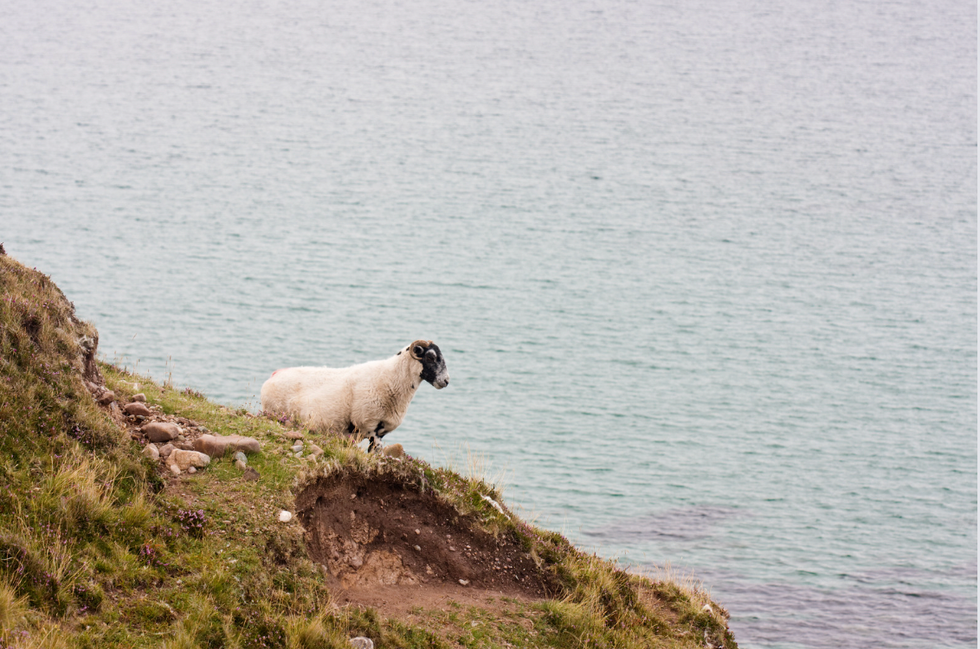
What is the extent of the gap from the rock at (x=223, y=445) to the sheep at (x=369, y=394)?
2306 mm

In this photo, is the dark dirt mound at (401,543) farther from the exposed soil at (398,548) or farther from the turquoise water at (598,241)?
the turquoise water at (598,241)

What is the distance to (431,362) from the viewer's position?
14117mm

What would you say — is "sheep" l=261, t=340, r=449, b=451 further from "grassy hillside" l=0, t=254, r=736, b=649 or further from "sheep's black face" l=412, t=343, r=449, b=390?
"grassy hillside" l=0, t=254, r=736, b=649

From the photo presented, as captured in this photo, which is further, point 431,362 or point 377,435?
point 377,435

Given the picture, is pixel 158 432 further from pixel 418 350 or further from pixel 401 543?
pixel 418 350

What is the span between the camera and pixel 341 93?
307ft

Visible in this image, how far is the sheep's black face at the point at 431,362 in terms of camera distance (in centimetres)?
1411

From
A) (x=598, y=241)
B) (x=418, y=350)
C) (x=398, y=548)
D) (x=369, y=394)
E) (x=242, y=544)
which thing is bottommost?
(x=398, y=548)

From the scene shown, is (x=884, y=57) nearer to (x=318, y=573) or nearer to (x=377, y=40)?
(x=377, y=40)

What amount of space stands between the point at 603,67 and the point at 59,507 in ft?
311

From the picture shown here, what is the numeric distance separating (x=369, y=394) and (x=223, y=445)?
126 inches

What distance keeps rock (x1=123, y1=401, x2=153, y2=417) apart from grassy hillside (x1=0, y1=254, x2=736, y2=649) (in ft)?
0.44

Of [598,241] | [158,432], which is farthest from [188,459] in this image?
[598,241]

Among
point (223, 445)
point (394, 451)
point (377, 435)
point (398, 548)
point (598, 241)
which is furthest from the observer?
point (598, 241)
